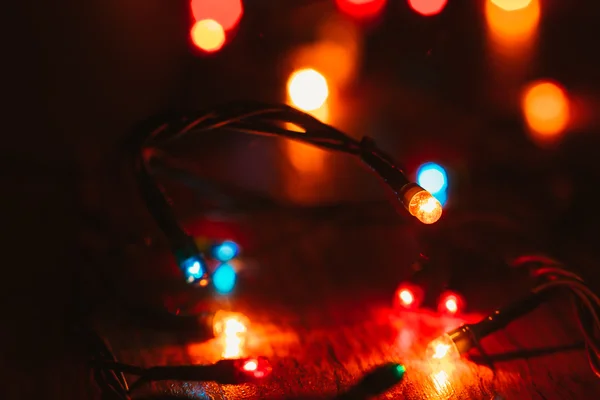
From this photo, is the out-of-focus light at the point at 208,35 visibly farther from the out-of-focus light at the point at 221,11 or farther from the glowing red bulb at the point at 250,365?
the glowing red bulb at the point at 250,365

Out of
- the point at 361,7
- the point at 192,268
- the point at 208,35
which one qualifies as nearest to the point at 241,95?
the point at 208,35

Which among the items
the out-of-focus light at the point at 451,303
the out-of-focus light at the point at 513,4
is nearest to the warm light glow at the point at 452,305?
the out-of-focus light at the point at 451,303

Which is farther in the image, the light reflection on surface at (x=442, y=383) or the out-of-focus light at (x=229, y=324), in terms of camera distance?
the out-of-focus light at (x=229, y=324)

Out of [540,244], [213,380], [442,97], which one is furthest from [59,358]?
[442,97]

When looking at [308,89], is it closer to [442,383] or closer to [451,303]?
[451,303]

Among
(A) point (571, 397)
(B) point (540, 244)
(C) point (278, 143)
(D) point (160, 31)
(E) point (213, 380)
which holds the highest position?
(D) point (160, 31)

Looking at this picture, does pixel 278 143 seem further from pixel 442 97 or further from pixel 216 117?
pixel 216 117

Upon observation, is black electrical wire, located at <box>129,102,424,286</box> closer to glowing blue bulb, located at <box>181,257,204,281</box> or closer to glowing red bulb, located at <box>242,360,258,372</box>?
glowing blue bulb, located at <box>181,257,204,281</box>

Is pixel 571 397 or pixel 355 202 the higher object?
pixel 355 202

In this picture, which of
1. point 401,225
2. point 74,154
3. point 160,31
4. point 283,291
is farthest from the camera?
point 160,31
